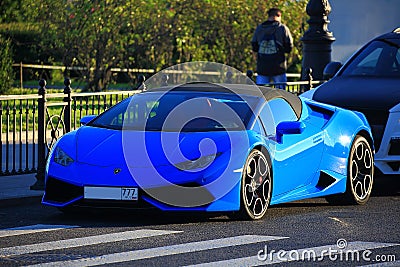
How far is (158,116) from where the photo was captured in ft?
35.5

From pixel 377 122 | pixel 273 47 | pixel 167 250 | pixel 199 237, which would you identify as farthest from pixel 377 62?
pixel 167 250

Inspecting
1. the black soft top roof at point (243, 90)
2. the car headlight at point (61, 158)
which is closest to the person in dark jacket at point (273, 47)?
the black soft top roof at point (243, 90)

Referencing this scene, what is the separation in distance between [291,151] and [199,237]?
198cm

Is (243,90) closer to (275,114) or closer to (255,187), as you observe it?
(275,114)

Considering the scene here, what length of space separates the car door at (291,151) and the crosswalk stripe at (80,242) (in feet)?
5.30

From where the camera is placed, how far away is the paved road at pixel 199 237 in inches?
327

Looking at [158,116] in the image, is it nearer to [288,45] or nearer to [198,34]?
[288,45]

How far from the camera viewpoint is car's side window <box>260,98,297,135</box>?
430 inches

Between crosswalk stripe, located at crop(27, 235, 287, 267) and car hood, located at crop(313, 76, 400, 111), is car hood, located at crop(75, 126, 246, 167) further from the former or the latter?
car hood, located at crop(313, 76, 400, 111)

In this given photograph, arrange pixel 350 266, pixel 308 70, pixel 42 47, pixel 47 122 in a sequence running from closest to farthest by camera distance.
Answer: pixel 350 266, pixel 47 122, pixel 308 70, pixel 42 47

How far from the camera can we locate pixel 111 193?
9.95m

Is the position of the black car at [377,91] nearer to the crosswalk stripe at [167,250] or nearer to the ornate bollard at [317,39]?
the crosswalk stripe at [167,250]

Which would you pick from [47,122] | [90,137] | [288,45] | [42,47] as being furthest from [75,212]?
[42,47]

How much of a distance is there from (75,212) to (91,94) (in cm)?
345
